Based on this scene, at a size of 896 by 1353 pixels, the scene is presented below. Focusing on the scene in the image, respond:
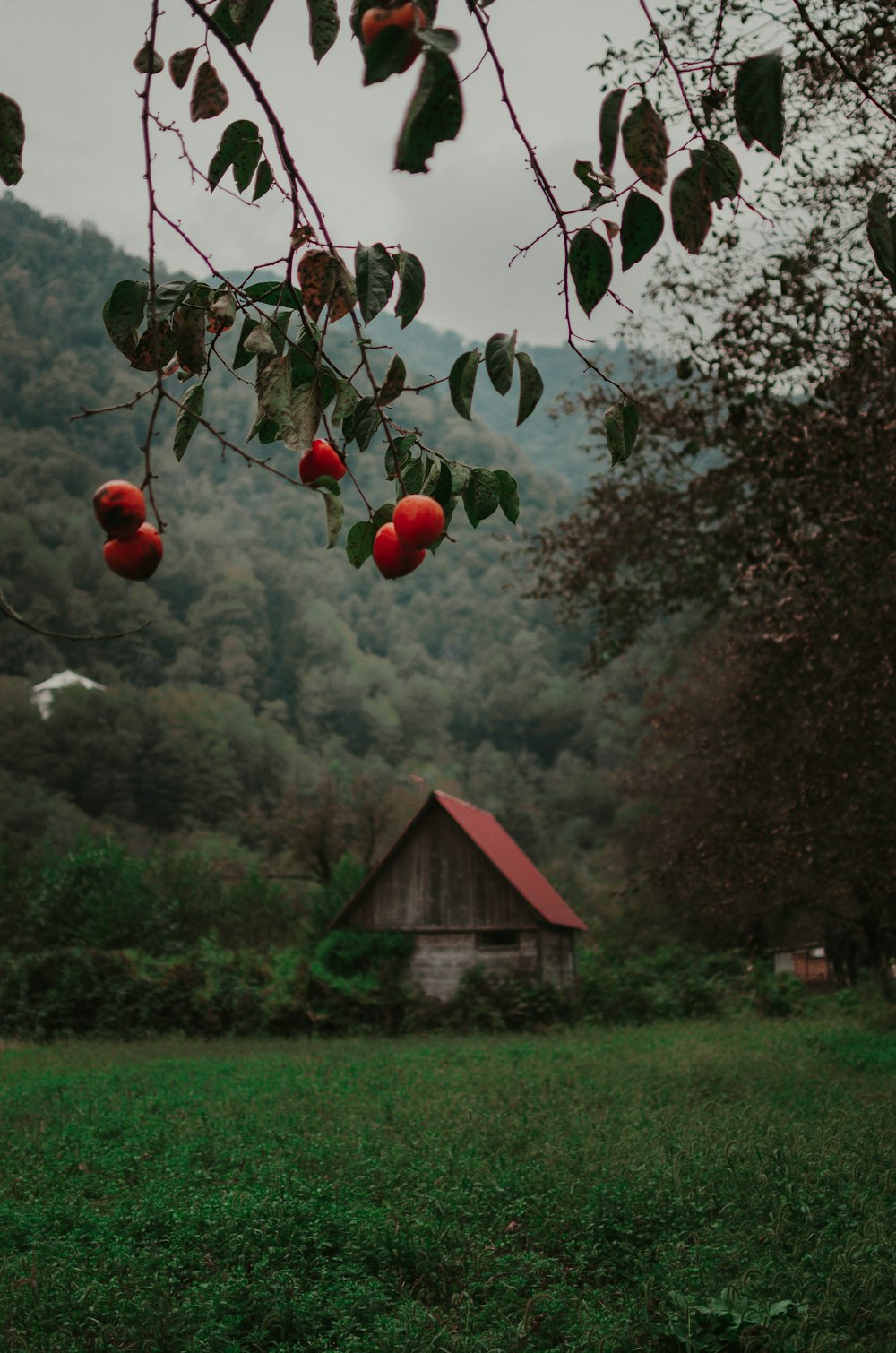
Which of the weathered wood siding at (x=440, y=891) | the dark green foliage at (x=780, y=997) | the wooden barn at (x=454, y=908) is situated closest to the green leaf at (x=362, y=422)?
the dark green foliage at (x=780, y=997)

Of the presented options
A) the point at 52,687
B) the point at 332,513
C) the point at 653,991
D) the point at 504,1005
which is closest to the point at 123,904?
the point at 504,1005

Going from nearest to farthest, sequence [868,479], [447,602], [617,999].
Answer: [868,479] → [617,999] → [447,602]

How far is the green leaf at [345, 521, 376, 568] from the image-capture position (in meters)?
2.55

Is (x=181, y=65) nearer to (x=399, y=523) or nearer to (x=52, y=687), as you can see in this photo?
(x=399, y=523)

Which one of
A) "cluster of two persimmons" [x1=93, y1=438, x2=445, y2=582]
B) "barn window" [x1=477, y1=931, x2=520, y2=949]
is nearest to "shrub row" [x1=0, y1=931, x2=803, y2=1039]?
"barn window" [x1=477, y1=931, x2=520, y2=949]

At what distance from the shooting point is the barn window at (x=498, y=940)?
22.7 metres

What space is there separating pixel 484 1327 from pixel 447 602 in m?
77.8

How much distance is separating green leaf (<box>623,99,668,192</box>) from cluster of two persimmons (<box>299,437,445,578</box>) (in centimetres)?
66

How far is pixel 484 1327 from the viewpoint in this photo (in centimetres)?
439

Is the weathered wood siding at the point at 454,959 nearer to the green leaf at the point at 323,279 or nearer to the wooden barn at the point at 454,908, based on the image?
the wooden barn at the point at 454,908

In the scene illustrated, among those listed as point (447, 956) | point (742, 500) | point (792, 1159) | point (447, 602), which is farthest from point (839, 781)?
point (447, 602)

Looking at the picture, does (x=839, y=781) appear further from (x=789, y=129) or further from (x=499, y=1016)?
(x=499, y=1016)

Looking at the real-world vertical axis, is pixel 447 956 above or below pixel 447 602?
below

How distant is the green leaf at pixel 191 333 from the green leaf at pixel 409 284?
16.0 inches
